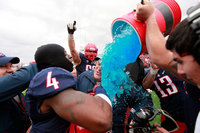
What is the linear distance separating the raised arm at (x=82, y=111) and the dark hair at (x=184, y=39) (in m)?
0.77

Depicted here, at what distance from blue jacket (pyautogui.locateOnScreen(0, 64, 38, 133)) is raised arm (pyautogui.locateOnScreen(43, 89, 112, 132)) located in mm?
721

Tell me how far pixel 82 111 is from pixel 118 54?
1.04 metres

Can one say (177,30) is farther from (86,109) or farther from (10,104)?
(10,104)

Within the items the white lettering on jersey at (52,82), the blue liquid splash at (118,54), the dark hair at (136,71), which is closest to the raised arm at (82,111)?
the white lettering on jersey at (52,82)

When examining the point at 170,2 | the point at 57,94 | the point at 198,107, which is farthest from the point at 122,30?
the point at 198,107

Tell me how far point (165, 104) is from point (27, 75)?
2.86 m

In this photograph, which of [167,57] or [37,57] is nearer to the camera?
[167,57]

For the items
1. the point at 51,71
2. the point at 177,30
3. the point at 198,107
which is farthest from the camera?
the point at 198,107

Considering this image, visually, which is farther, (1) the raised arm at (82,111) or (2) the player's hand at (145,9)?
(2) the player's hand at (145,9)

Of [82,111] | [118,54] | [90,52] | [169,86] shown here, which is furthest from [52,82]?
[90,52]

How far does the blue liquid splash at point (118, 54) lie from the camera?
1.49 m

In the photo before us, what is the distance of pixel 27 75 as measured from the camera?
151cm

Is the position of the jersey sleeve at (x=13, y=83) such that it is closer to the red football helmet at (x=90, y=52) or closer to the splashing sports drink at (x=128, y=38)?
the splashing sports drink at (x=128, y=38)

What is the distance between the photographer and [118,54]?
5.45 feet
